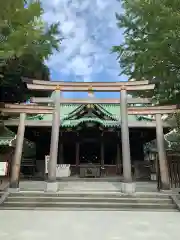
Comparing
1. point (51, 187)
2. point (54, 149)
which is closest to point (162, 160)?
point (54, 149)

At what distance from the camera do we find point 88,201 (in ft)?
29.4

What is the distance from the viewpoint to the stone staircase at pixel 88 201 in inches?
335

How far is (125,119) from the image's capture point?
1119 centimetres

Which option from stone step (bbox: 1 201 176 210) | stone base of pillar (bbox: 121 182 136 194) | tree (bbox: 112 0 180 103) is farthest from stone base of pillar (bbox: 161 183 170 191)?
tree (bbox: 112 0 180 103)

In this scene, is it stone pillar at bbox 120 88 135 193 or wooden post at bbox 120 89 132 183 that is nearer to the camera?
stone pillar at bbox 120 88 135 193

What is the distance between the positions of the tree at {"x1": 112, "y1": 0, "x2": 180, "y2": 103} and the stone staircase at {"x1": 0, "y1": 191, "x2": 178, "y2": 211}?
5077 mm
